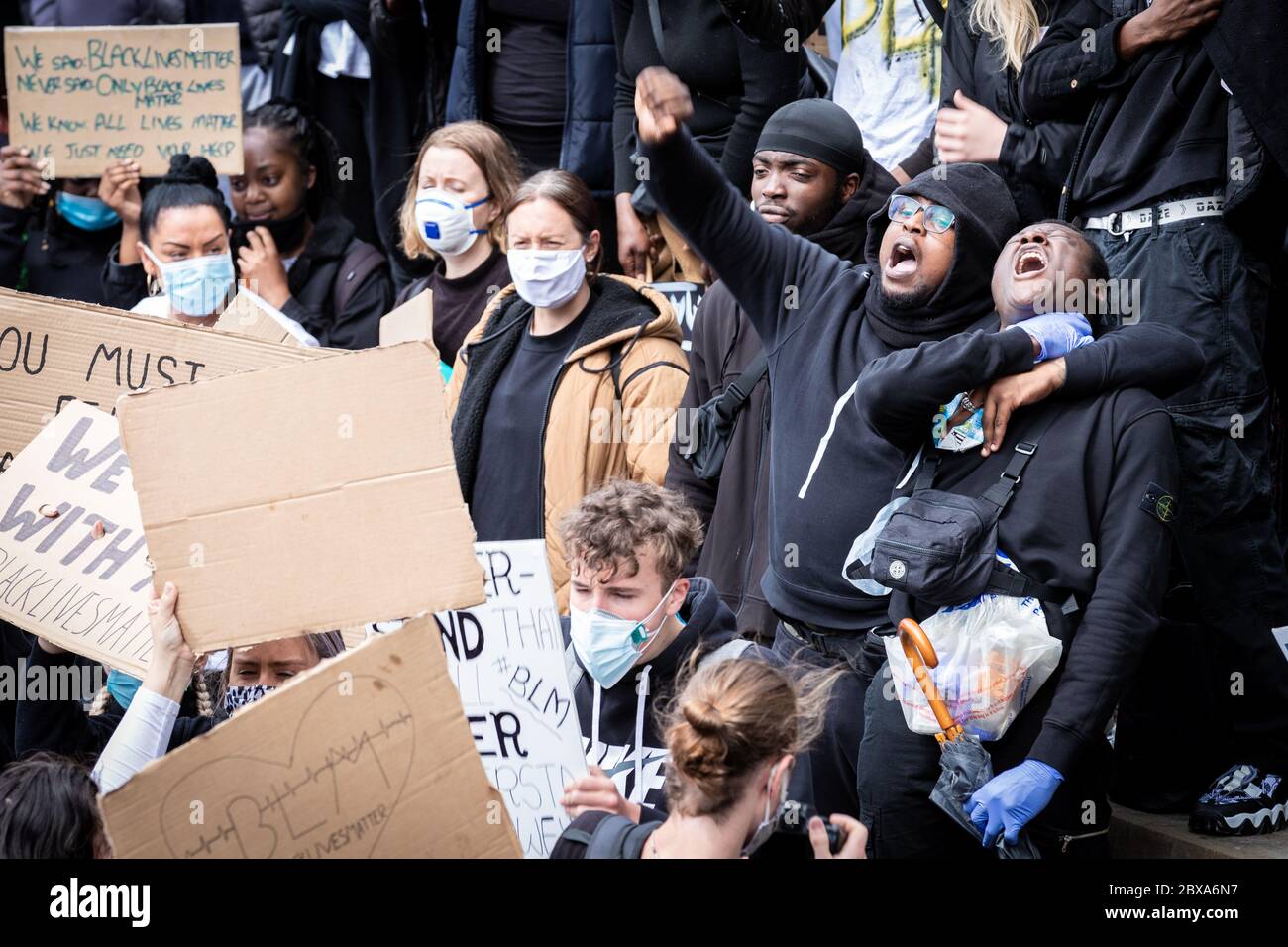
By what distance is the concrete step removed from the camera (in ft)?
13.9

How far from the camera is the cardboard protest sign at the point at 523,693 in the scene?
146 inches

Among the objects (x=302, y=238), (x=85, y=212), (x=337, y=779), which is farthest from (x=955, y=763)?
(x=85, y=212)

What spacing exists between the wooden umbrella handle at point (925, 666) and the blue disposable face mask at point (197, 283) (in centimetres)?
388

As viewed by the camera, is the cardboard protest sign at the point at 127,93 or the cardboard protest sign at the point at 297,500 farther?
the cardboard protest sign at the point at 127,93

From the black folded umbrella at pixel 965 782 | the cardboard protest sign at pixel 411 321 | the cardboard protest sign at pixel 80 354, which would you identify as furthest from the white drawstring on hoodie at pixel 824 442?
the cardboard protest sign at pixel 411 321

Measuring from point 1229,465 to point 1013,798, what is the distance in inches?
58.0

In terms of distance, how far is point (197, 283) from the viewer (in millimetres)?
6512

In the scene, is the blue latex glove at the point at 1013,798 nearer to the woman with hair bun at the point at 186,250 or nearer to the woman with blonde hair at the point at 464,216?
the woman with blonde hair at the point at 464,216

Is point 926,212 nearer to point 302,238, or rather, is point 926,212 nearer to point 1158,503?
point 1158,503

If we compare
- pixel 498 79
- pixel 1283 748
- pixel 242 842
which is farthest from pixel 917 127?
pixel 242 842

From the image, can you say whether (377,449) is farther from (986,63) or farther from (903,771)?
(986,63)

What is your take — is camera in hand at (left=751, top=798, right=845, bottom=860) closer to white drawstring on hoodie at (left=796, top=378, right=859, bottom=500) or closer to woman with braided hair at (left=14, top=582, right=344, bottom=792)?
woman with braided hair at (left=14, top=582, right=344, bottom=792)

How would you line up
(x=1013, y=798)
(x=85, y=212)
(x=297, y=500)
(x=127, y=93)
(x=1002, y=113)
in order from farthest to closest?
(x=85, y=212)
(x=127, y=93)
(x=1002, y=113)
(x=1013, y=798)
(x=297, y=500)

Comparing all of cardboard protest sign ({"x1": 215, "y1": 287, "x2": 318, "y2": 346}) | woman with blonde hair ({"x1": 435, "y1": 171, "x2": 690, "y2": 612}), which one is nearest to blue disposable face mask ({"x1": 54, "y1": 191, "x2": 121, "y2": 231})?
cardboard protest sign ({"x1": 215, "y1": 287, "x2": 318, "y2": 346})
